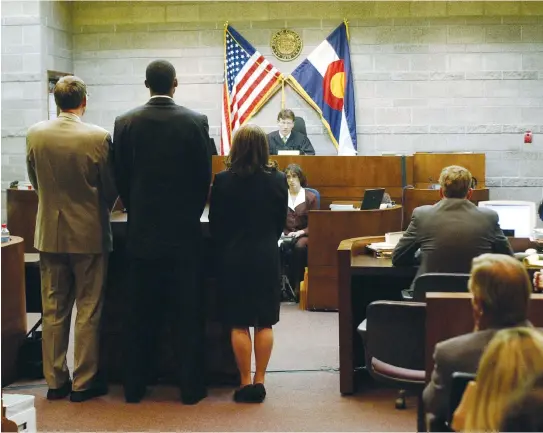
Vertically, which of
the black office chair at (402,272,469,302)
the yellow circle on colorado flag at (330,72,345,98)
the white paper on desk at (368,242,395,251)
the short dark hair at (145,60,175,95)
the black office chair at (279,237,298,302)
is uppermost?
the yellow circle on colorado flag at (330,72,345,98)

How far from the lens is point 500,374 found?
1.95 metres

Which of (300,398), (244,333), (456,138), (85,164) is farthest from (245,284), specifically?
(456,138)

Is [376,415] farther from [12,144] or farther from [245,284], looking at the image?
[12,144]

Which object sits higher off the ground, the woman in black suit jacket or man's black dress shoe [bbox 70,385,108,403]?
the woman in black suit jacket

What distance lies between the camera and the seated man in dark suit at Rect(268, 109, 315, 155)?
901 cm

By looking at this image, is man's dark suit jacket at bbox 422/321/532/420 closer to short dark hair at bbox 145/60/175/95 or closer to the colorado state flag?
short dark hair at bbox 145/60/175/95

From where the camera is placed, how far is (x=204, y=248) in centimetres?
459

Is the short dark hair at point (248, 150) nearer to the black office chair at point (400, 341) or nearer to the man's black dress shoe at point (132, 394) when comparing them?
the black office chair at point (400, 341)

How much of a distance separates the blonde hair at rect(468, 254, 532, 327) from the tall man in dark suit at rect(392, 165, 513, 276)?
5.62ft

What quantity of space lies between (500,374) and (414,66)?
28.0ft

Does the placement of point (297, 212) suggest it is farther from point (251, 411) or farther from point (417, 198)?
point (251, 411)

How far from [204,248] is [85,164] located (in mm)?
815

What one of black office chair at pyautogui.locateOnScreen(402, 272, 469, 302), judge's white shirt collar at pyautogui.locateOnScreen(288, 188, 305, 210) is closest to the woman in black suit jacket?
black office chair at pyautogui.locateOnScreen(402, 272, 469, 302)

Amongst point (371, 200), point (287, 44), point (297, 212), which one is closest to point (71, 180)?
point (371, 200)
